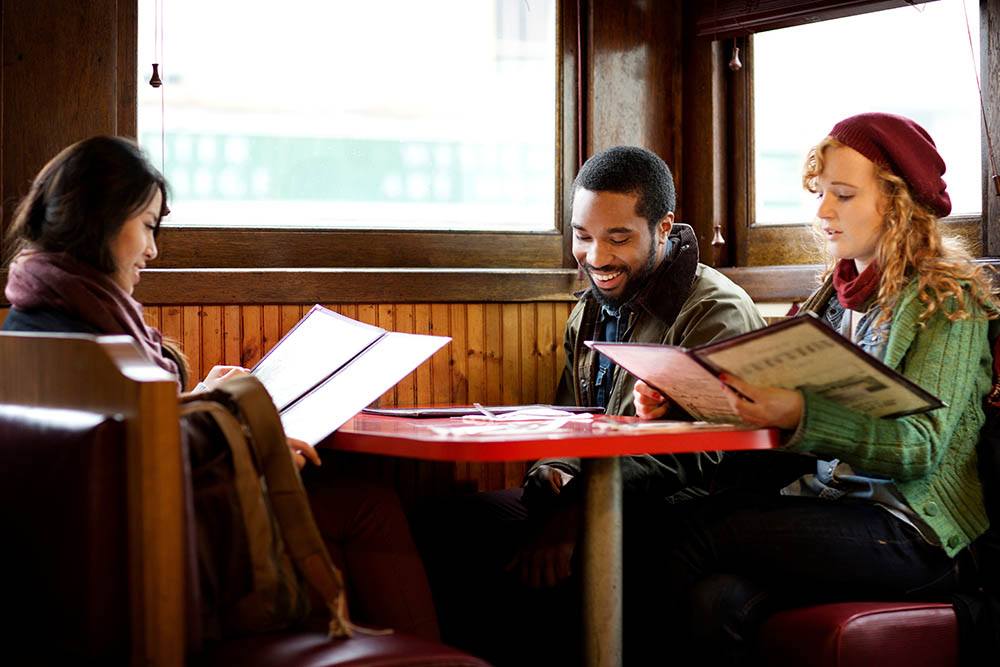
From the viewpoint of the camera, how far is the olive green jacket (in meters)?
2.32

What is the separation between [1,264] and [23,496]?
3.78 ft

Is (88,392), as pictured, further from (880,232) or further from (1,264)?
(880,232)

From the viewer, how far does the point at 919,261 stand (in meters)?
2.19

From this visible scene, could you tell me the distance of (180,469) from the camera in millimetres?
1468

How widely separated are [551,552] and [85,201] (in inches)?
42.6

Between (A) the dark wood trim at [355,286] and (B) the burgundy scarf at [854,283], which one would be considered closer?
(B) the burgundy scarf at [854,283]

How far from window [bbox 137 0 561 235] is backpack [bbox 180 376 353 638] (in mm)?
1361

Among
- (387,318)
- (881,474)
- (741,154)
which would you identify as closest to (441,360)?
(387,318)

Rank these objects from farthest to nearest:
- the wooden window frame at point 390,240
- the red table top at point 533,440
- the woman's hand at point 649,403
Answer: the wooden window frame at point 390,240, the woman's hand at point 649,403, the red table top at point 533,440

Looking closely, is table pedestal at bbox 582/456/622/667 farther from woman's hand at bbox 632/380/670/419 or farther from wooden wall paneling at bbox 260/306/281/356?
wooden wall paneling at bbox 260/306/281/356

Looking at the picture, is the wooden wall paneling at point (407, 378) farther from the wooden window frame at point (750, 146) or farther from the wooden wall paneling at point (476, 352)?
the wooden window frame at point (750, 146)

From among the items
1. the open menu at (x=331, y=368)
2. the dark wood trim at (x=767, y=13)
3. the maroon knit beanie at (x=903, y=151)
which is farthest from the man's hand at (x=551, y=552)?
the dark wood trim at (x=767, y=13)

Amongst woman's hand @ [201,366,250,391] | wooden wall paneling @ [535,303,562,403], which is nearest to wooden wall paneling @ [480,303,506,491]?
wooden wall paneling @ [535,303,562,403]

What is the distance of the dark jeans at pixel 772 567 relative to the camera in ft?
6.67
